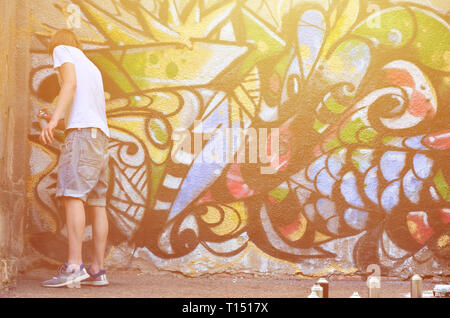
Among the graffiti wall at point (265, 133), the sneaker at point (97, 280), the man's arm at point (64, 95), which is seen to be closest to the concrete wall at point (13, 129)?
the graffiti wall at point (265, 133)

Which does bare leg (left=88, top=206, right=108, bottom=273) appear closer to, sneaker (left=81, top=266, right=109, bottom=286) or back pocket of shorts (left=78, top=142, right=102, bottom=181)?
sneaker (left=81, top=266, right=109, bottom=286)

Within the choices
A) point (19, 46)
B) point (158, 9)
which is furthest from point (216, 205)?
point (19, 46)

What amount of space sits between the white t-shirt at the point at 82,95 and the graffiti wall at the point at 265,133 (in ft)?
1.88

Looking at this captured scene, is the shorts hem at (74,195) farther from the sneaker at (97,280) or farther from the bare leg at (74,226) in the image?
the sneaker at (97,280)

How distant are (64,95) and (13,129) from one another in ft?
1.97

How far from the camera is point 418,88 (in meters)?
4.81

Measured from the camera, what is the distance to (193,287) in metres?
4.25

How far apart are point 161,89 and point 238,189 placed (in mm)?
991

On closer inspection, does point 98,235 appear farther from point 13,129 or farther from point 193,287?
point 13,129
